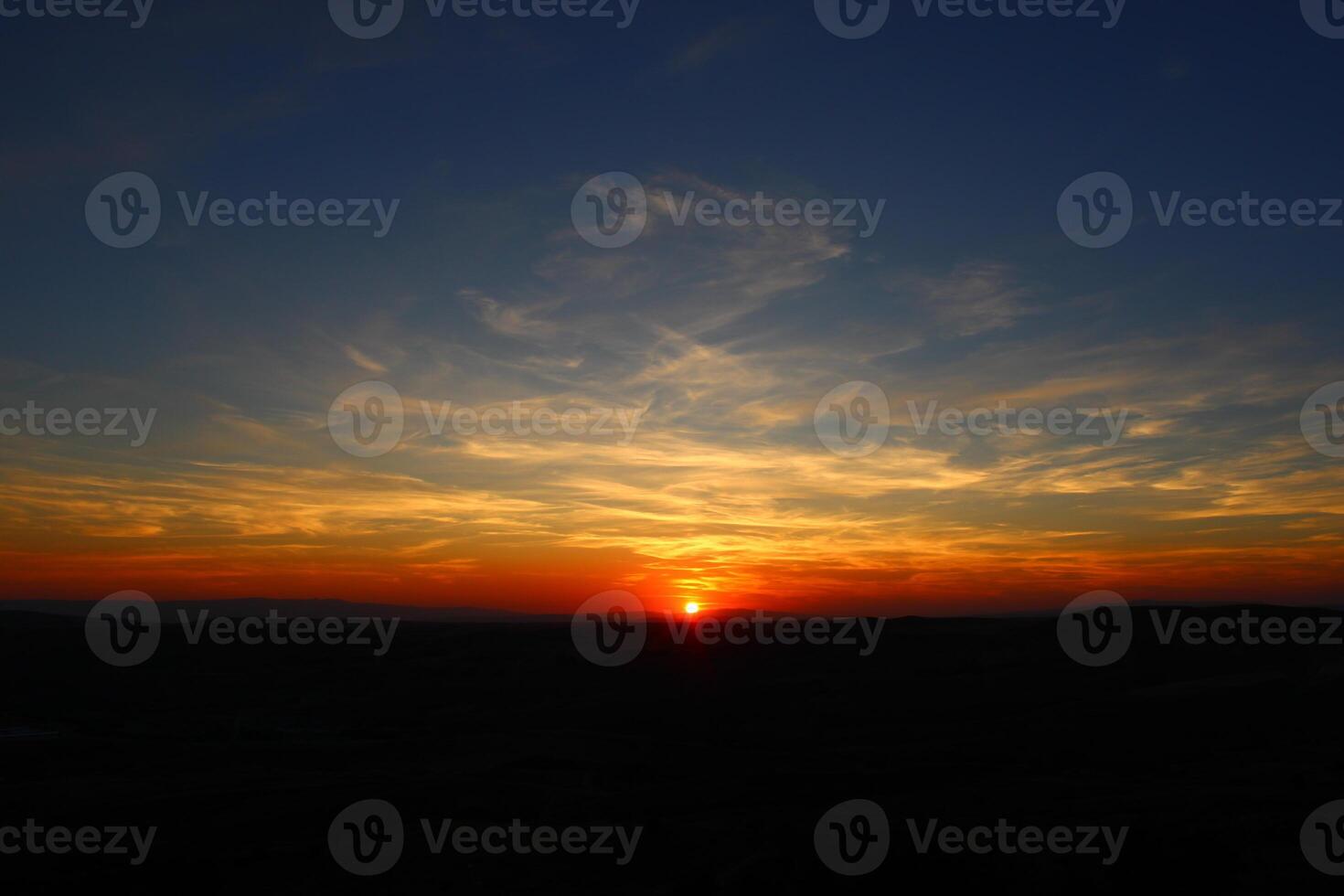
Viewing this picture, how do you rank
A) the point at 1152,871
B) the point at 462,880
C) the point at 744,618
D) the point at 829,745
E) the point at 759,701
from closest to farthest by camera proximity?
the point at 1152,871, the point at 462,880, the point at 829,745, the point at 759,701, the point at 744,618

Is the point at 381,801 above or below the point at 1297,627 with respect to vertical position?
below

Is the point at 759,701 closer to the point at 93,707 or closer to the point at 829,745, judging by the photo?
the point at 829,745

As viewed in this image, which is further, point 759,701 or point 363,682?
point 363,682

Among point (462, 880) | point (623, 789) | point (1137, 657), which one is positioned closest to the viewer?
point (462, 880)

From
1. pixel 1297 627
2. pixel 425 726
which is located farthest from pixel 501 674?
pixel 1297 627

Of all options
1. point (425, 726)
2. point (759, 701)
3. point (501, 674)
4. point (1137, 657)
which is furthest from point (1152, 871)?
point (501, 674)

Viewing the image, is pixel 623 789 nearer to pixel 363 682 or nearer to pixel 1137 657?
pixel 363 682
